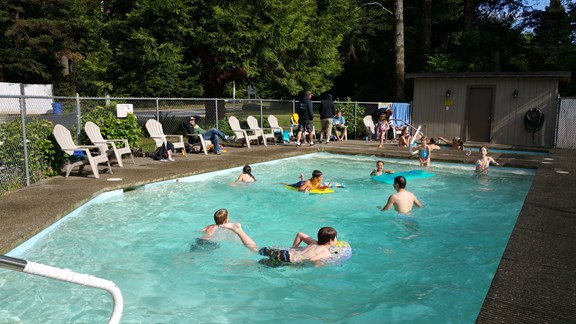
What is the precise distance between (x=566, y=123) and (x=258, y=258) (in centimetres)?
1548

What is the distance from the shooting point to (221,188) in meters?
10.0

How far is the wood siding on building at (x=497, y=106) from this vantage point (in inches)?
690

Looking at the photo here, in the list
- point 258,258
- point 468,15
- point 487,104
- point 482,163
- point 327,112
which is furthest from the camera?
point 468,15

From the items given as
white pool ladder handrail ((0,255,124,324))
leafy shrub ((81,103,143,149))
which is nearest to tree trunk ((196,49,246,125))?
leafy shrub ((81,103,143,149))

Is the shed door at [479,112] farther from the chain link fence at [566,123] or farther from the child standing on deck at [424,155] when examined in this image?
the child standing on deck at [424,155]

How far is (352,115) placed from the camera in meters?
20.5

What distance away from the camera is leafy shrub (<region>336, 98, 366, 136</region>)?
66.5ft

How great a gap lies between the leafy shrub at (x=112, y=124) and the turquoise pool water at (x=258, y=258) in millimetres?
3204

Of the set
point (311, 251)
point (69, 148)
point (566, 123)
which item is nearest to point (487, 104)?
point (566, 123)

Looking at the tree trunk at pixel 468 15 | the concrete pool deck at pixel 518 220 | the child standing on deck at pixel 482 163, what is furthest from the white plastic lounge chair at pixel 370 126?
the tree trunk at pixel 468 15

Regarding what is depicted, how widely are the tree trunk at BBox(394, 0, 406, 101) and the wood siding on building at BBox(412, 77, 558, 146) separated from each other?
460 centimetres

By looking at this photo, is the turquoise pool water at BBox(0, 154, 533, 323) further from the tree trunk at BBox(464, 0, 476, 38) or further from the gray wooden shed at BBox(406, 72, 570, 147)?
the tree trunk at BBox(464, 0, 476, 38)

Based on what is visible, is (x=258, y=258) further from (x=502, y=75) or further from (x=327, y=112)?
(x=502, y=75)

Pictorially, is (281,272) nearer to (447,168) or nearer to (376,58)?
(447,168)
